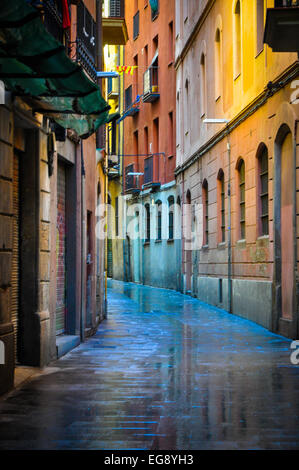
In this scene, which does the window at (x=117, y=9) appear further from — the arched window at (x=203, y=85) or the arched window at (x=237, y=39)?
the arched window at (x=203, y=85)

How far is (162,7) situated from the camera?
3578cm

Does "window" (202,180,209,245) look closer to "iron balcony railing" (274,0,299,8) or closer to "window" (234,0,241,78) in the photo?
"window" (234,0,241,78)

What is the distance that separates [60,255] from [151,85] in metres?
25.1

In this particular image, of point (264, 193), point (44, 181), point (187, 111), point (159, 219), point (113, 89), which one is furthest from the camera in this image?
point (113, 89)

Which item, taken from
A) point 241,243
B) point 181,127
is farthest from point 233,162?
point 181,127

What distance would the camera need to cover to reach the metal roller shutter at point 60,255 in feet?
41.4

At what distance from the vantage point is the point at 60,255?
12.8 meters

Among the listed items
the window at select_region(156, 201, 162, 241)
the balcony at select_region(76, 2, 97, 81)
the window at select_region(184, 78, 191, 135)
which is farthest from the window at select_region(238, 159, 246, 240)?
the window at select_region(156, 201, 162, 241)

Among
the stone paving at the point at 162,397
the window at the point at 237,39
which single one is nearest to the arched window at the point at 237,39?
the window at the point at 237,39

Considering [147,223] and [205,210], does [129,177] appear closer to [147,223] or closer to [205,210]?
[147,223]

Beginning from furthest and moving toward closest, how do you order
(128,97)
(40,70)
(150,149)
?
(128,97) < (150,149) < (40,70)

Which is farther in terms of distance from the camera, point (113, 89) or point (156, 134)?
point (113, 89)

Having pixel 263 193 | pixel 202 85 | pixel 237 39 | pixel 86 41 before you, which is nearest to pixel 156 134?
pixel 202 85

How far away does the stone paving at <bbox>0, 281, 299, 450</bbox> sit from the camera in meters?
6.05
